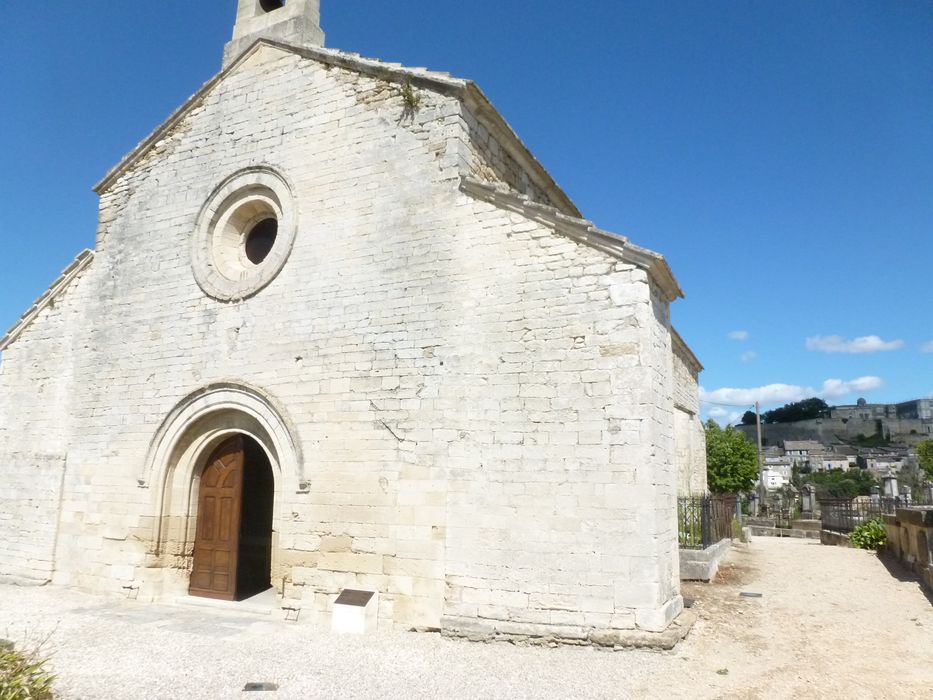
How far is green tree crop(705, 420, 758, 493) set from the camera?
20.2m

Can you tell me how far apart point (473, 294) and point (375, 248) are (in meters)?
1.53

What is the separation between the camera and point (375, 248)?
805cm

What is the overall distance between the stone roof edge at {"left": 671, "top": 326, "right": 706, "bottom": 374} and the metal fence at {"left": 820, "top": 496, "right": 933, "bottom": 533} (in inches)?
192

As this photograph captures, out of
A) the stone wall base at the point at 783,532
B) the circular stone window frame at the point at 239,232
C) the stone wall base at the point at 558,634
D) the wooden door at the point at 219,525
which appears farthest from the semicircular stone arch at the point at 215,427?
the stone wall base at the point at 783,532

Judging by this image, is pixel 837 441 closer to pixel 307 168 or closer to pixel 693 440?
pixel 693 440

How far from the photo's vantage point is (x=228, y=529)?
8.95m

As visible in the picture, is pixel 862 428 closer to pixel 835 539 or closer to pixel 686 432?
pixel 835 539

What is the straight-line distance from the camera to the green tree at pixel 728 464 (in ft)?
66.1

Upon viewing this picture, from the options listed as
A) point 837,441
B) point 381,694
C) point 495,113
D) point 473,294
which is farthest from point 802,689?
point 837,441

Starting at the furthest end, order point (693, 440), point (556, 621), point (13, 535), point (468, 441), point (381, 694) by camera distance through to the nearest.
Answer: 1. point (693, 440)
2. point (13, 535)
3. point (468, 441)
4. point (556, 621)
5. point (381, 694)

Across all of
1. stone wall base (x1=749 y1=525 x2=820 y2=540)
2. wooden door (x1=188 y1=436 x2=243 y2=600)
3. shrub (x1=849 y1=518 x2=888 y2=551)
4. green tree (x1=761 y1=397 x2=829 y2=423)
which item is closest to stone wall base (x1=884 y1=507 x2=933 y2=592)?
shrub (x1=849 y1=518 x2=888 y2=551)

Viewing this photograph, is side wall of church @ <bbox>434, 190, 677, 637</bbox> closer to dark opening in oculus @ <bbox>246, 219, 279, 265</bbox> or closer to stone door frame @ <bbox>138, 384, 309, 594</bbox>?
stone door frame @ <bbox>138, 384, 309, 594</bbox>

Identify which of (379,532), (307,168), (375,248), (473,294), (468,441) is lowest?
(379,532)

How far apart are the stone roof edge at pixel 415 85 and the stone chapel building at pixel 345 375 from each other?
38 millimetres
